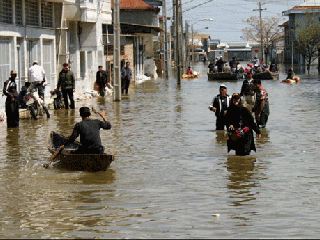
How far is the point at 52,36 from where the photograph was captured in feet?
133

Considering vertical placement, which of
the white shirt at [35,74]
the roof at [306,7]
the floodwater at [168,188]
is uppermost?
the roof at [306,7]

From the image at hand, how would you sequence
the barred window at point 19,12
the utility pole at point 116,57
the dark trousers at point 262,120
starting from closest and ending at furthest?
1. the dark trousers at point 262,120
2. the barred window at point 19,12
3. the utility pole at point 116,57

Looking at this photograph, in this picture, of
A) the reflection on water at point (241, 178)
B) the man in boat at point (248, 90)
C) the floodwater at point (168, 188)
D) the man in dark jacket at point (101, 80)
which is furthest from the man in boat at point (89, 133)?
the man in dark jacket at point (101, 80)

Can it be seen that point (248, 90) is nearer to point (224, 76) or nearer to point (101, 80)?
point (101, 80)

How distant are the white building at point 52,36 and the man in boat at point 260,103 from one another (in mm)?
10041

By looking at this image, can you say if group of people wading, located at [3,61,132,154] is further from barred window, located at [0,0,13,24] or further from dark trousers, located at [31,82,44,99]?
barred window, located at [0,0,13,24]

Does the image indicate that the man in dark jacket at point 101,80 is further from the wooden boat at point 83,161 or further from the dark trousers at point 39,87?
the wooden boat at point 83,161

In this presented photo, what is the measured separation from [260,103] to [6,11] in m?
12.8

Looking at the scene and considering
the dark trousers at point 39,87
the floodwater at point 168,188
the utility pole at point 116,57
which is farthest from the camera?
the utility pole at point 116,57

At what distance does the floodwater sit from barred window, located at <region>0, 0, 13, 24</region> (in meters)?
8.56

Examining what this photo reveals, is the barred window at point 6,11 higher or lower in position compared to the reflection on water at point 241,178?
higher

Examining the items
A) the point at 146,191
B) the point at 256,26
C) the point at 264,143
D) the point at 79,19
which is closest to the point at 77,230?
the point at 146,191

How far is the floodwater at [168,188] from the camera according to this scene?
10.9 metres

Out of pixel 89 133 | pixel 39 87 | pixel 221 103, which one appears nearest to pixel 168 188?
pixel 89 133
